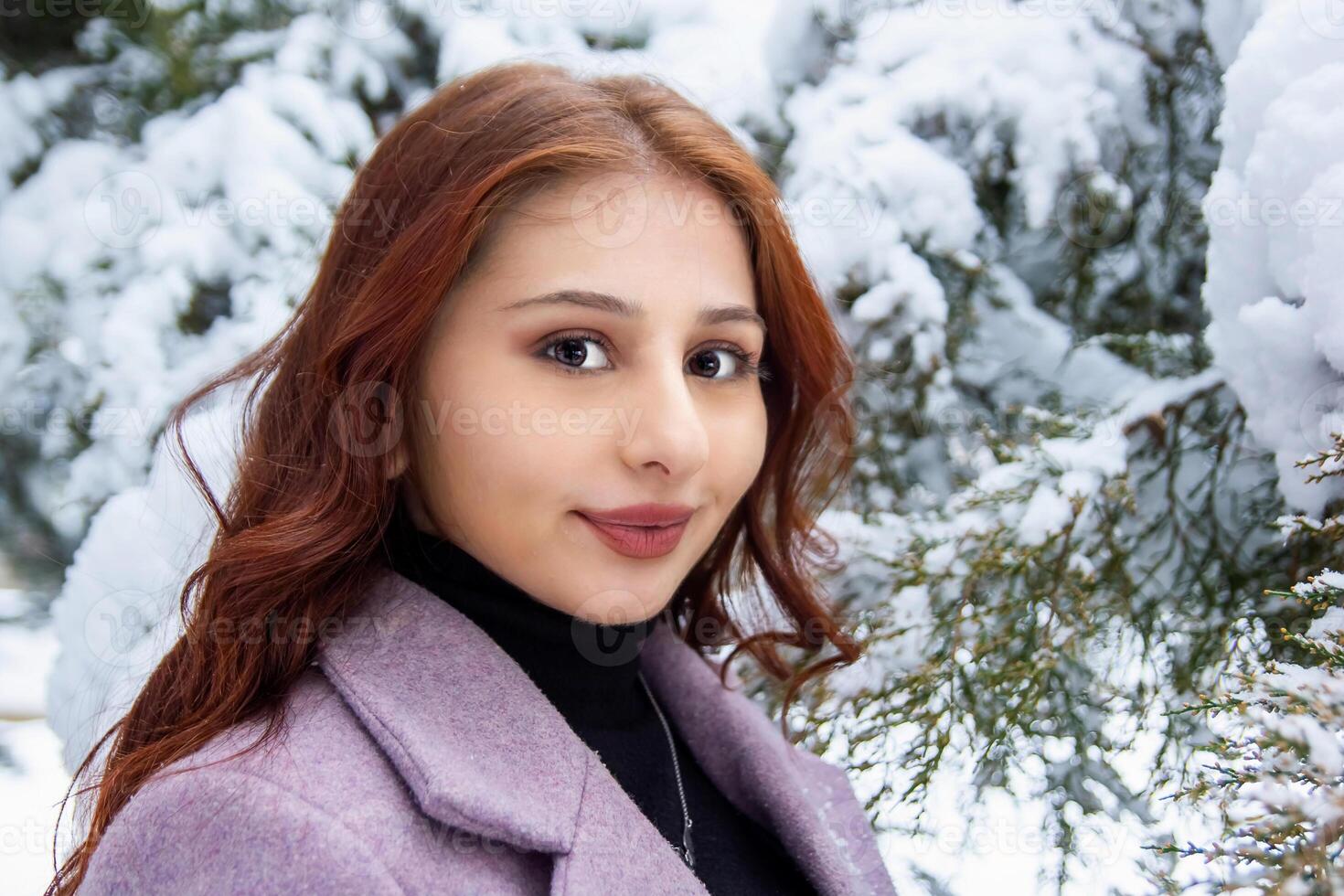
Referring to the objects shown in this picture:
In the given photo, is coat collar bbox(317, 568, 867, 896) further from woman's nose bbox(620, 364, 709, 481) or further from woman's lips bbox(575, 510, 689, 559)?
woman's nose bbox(620, 364, 709, 481)

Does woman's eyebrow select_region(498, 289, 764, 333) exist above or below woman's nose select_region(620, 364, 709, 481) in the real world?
above

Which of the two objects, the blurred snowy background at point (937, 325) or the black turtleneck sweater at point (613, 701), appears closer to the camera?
the black turtleneck sweater at point (613, 701)

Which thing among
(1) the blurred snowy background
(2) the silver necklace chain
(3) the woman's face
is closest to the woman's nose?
(3) the woman's face

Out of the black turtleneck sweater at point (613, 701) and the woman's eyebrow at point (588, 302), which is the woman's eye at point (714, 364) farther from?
the black turtleneck sweater at point (613, 701)

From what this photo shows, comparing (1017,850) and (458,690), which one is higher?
(458,690)

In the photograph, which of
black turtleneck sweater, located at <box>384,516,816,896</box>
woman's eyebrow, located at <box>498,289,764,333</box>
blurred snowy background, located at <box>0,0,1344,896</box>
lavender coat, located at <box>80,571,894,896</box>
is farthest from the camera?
blurred snowy background, located at <box>0,0,1344,896</box>

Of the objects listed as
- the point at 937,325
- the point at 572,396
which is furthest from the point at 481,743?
the point at 937,325

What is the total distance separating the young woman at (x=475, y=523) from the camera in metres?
1.08

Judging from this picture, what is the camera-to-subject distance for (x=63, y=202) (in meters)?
2.31

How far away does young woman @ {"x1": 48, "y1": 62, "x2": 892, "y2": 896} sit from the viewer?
108cm

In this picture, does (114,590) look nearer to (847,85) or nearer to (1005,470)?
(1005,470)

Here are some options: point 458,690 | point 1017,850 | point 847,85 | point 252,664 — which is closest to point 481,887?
point 458,690

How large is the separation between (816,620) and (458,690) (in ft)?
2.57

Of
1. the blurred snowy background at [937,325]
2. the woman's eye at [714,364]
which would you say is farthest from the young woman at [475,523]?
the blurred snowy background at [937,325]
